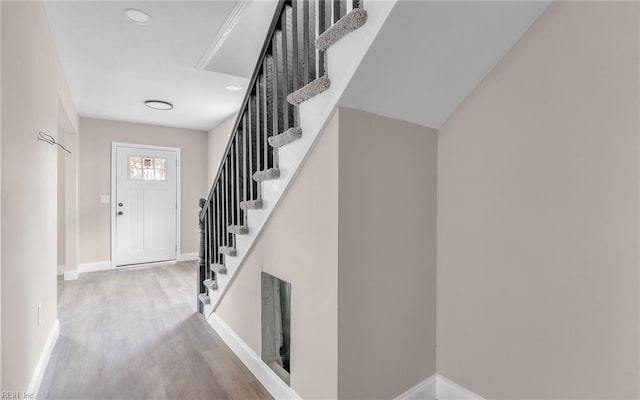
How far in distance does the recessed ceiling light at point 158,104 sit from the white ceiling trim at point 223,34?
137 centimetres

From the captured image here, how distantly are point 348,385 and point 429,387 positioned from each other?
61 centimetres

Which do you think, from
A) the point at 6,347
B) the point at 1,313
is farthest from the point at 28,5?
the point at 6,347

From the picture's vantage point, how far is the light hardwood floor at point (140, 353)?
189cm

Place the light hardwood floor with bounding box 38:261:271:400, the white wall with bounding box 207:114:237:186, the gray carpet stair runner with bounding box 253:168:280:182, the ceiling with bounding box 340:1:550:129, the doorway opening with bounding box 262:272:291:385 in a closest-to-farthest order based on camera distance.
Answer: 1. the ceiling with bounding box 340:1:550:129
2. the gray carpet stair runner with bounding box 253:168:280:182
3. the light hardwood floor with bounding box 38:261:271:400
4. the doorway opening with bounding box 262:272:291:385
5. the white wall with bounding box 207:114:237:186

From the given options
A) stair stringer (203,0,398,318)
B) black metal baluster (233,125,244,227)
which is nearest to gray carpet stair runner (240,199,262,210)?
stair stringer (203,0,398,318)

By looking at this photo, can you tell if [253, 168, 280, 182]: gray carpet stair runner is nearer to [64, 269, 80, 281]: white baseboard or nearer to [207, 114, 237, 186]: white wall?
[207, 114, 237, 186]: white wall

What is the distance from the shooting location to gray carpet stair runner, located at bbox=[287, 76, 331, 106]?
55.2 inches

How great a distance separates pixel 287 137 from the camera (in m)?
1.62

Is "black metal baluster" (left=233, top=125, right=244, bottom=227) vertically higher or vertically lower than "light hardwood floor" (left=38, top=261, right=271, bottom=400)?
higher

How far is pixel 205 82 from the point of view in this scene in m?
3.39

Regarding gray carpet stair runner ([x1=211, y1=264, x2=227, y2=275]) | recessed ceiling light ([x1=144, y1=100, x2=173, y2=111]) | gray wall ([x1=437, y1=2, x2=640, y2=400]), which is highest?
recessed ceiling light ([x1=144, y1=100, x2=173, y2=111])

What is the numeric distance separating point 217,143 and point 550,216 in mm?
4916

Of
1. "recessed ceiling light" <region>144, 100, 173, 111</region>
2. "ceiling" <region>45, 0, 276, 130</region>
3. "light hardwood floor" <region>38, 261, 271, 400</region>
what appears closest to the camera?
"light hardwood floor" <region>38, 261, 271, 400</region>

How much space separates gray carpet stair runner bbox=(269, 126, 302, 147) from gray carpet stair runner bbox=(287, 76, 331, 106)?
0.14 metres
